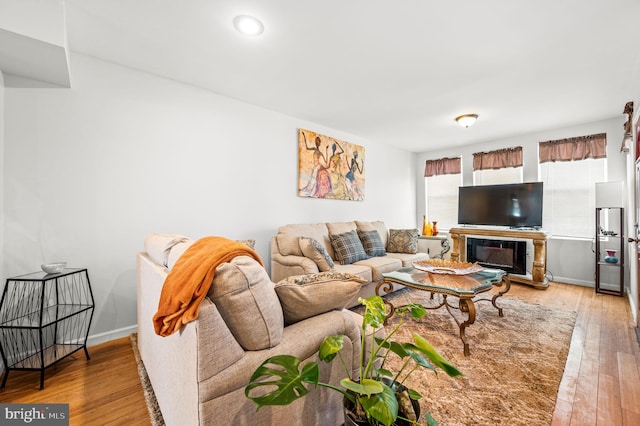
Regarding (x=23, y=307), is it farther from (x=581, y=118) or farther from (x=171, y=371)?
(x=581, y=118)

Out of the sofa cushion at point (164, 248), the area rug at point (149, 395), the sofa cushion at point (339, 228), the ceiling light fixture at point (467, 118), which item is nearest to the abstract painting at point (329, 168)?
the sofa cushion at point (339, 228)

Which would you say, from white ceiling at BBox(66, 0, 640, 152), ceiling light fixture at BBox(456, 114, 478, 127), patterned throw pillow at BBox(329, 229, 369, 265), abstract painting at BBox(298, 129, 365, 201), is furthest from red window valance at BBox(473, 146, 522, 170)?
patterned throw pillow at BBox(329, 229, 369, 265)

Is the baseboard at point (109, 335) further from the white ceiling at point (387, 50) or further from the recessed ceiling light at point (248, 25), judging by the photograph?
Result: the recessed ceiling light at point (248, 25)

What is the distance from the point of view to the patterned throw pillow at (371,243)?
396 cm

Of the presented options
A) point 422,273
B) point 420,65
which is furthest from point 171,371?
point 420,65

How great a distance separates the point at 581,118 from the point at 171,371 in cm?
547

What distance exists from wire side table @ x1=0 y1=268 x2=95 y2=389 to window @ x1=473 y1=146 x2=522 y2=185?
19.0 feet

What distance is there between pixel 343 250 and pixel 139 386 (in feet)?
7.76

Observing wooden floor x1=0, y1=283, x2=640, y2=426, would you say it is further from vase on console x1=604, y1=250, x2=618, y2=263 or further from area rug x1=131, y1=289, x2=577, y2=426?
vase on console x1=604, y1=250, x2=618, y2=263

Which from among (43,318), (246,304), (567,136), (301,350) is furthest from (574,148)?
(43,318)

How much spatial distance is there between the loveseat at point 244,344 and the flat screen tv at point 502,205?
428 centimetres

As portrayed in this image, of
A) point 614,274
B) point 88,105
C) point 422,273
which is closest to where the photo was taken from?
point 88,105

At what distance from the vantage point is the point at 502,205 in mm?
4625

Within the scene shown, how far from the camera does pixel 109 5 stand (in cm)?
183
